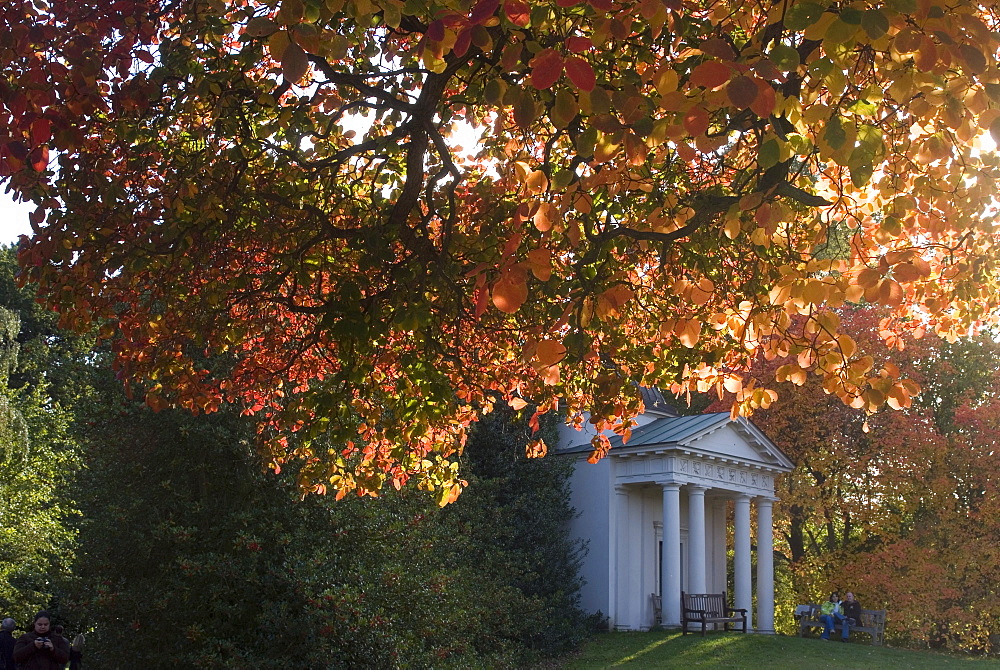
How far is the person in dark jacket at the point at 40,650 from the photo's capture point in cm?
1147

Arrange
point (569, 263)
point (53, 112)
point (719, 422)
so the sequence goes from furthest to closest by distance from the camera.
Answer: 1. point (719, 422)
2. point (569, 263)
3. point (53, 112)

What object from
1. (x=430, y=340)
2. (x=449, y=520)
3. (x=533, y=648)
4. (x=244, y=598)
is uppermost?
(x=430, y=340)

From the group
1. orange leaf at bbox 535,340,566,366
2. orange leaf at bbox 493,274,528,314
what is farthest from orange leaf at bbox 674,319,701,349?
orange leaf at bbox 493,274,528,314

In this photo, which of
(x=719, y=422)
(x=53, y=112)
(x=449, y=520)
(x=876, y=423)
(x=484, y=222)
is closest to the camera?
(x=53, y=112)

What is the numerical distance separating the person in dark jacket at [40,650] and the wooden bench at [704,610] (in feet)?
61.1

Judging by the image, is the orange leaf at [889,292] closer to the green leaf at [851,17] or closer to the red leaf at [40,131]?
the green leaf at [851,17]

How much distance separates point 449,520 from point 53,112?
578 inches

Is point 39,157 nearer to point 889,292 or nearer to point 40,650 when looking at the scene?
point 889,292

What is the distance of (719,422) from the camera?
2919 centimetres

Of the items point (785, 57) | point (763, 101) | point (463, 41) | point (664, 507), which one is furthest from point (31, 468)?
point (763, 101)

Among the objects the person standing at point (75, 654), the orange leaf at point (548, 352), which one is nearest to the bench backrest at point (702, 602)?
the person standing at point (75, 654)

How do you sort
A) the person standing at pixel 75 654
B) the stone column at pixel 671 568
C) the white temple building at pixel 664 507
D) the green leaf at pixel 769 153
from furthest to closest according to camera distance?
the white temple building at pixel 664 507 < the stone column at pixel 671 568 < the person standing at pixel 75 654 < the green leaf at pixel 769 153

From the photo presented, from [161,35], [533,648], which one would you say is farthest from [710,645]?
[161,35]

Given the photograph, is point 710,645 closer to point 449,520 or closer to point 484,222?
point 449,520
